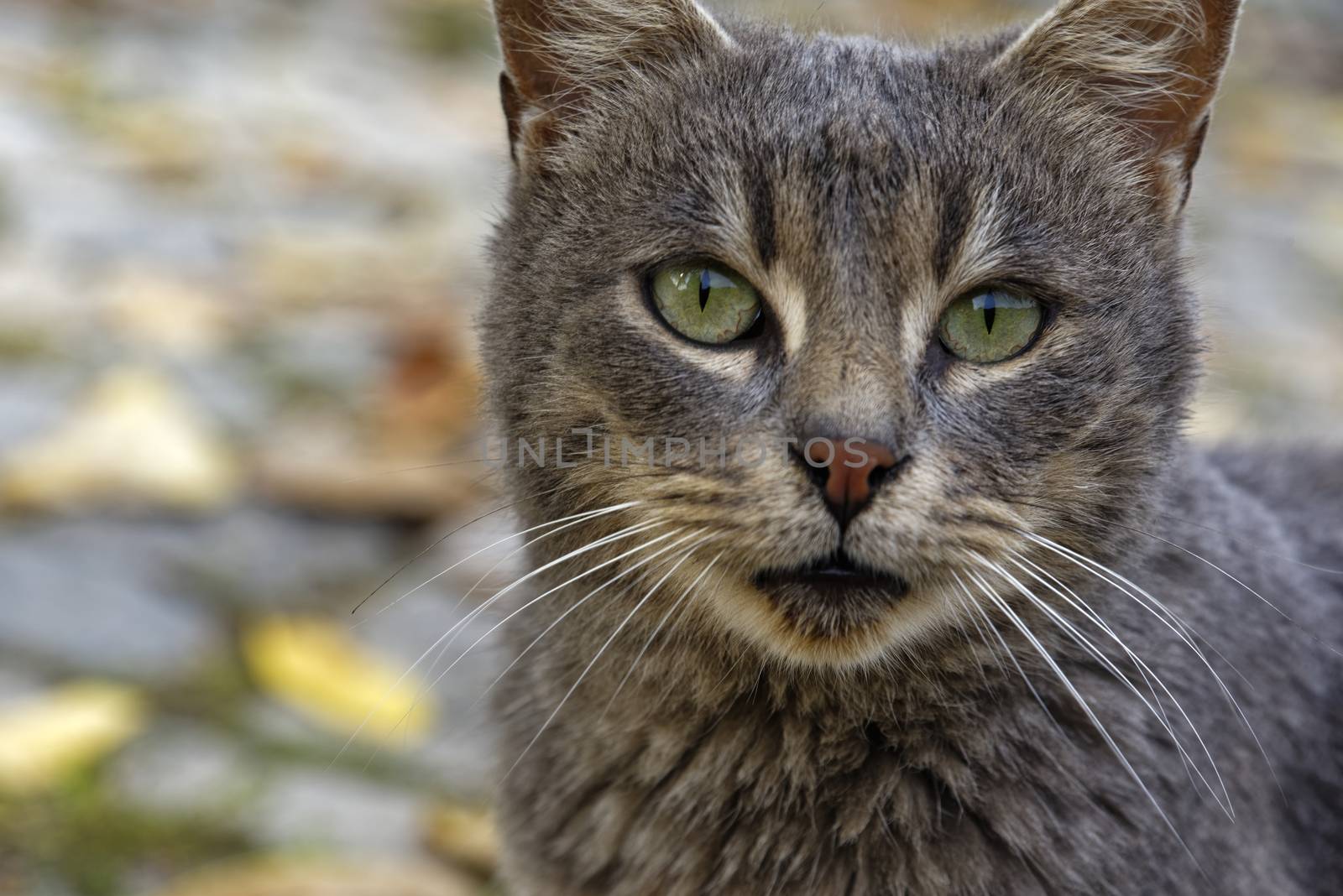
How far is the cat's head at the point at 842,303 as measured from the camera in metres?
1.83

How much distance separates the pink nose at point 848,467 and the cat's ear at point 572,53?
2.60ft

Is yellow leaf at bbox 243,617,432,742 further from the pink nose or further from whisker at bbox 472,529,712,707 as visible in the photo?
the pink nose

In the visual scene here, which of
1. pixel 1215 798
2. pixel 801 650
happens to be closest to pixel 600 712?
pixel 801 650

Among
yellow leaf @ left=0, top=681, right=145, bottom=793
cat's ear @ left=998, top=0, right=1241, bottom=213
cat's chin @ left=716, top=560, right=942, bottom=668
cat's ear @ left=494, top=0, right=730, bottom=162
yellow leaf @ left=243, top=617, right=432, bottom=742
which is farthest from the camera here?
yellow leaf @ left=243, top=617, right=432, bottom=742

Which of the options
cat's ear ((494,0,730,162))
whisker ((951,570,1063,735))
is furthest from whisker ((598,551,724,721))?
cat's ear ((494,0,730,162))

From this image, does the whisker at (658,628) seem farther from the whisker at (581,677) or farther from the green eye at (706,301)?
the green eye at (706,301)

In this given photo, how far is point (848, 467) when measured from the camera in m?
1.74

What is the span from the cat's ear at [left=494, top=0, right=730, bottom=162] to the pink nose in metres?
0.79

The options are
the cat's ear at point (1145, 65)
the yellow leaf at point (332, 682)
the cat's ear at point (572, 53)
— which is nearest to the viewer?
the cat's ear at point (1145, 65)

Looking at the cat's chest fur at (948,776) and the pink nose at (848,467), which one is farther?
the cat's chest fur at (948,776)

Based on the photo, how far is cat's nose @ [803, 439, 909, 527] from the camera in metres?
1.74

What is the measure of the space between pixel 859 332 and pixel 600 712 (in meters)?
0.75

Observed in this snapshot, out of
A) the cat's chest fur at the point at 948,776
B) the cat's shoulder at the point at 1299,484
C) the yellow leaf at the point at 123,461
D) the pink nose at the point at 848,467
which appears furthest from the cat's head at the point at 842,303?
the yellow leaf at the point at 123,461

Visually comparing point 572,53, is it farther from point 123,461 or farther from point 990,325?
point 123,461
